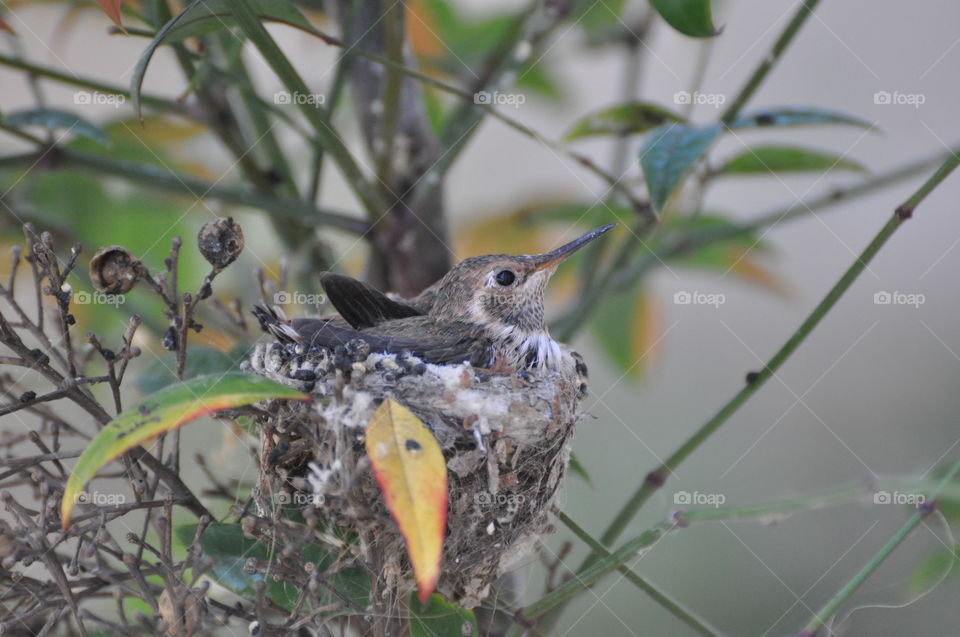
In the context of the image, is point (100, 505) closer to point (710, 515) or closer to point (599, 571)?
point (599, 571)

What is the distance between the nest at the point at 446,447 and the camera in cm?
100

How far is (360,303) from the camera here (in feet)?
5.31

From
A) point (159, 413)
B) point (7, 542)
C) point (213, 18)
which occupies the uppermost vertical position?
point (213, 18)

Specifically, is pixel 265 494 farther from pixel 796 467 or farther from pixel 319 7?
pixel 796 467

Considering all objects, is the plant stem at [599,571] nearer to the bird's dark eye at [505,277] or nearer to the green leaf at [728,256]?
the bird's dark eye at [505,277]

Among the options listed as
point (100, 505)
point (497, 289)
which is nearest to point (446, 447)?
point (100, 505)

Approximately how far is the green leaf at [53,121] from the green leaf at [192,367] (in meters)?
0.32

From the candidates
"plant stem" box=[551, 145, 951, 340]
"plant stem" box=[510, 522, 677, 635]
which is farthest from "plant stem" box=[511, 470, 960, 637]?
"plant stem" box=[551, 145, 951, 340]

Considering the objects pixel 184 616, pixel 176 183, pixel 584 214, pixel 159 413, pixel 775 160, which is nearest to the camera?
pixel 159 413

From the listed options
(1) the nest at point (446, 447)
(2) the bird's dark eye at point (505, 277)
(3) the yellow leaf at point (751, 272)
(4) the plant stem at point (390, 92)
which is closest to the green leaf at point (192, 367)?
(1) the nest at point (446, 447)

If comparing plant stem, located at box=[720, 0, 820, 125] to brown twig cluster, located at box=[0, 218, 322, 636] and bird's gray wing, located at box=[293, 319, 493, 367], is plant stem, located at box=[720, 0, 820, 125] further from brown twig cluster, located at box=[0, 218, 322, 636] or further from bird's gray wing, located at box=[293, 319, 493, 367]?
brown twig cluster, located at box=[0, 218, 322, 636]

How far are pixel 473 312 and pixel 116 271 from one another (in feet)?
2.58

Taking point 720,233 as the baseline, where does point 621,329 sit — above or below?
below

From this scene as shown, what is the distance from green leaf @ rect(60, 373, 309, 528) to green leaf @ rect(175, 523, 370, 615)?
29 cm
